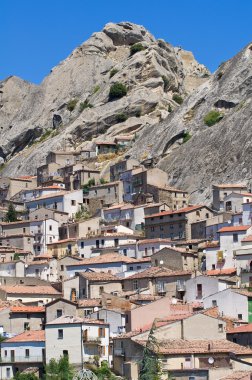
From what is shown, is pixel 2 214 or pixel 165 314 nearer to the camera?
pixel 165 314

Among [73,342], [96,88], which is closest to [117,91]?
[96,88]

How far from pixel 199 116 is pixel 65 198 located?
21541mm

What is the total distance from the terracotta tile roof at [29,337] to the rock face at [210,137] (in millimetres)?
35157

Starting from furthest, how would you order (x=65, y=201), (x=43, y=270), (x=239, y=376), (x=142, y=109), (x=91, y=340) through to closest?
(x=142, y=109), (x=65, y=201), (x=43, y=270), (x=91, y=340), (x=239, y=376)

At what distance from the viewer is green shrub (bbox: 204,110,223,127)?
115 m

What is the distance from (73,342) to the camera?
62.9 metres

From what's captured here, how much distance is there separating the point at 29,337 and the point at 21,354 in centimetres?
127

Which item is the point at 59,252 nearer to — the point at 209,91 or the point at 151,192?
the point at 151,192

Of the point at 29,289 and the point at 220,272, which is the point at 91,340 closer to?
the point at 29,289

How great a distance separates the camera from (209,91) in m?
123

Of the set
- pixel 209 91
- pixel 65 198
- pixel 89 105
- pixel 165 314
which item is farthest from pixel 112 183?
pixel 165 314

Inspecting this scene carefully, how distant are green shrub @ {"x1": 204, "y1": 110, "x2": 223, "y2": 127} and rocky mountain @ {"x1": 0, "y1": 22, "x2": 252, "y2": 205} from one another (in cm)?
12

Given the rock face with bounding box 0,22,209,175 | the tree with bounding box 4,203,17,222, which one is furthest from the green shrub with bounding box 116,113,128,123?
the tree with bounding box 4,203,17,222

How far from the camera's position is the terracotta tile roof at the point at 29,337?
6473 centimetres
